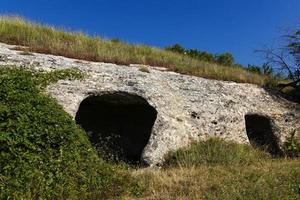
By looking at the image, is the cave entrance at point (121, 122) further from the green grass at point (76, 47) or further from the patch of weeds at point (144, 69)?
the green grass at point (76, 47)

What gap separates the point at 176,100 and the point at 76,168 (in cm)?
575

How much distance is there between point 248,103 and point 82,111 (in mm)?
5921

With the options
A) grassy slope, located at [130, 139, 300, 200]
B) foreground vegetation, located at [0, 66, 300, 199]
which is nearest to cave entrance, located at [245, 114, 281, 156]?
grassy slope, located at [130, 139, 300, 200]

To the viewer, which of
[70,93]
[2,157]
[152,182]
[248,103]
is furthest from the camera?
[248,103]

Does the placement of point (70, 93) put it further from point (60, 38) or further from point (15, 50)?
point (60, 38)

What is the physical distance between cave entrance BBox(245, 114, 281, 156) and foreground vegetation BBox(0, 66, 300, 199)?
4.34 m

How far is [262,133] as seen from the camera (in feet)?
60.0

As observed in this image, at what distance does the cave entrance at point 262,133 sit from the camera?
57.3 ft

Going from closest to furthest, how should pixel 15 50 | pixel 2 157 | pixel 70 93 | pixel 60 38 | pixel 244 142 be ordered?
pixel 2 157 < pixel 70 93 < pixel 15 50 < pixel 244 142 < pixel 60 38

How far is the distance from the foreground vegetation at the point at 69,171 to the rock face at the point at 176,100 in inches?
43.5

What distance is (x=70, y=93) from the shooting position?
13.7 m

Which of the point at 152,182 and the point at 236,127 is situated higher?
the point at 236,127

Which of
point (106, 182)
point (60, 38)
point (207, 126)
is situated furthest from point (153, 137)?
point (60, 38)

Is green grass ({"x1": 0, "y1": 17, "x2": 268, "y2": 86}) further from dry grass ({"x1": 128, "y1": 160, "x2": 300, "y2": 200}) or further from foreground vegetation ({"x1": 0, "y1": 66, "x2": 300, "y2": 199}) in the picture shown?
dry grass ({"x1": 128, "y1": 160, "x2": 300, "y2": 200})
